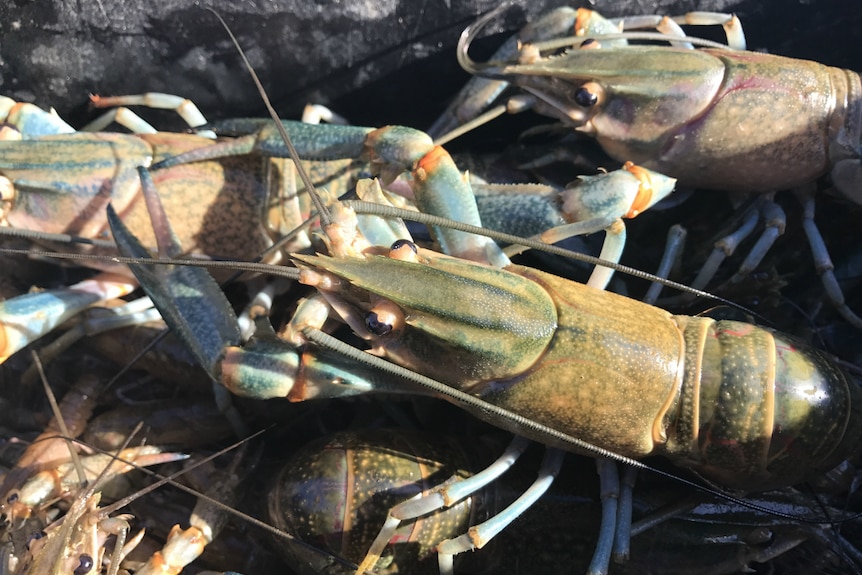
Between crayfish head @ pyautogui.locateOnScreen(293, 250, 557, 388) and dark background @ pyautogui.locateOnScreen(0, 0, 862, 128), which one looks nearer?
crayfish head @ pyautogui.locateOnScreen(293, 250, 557, 388)

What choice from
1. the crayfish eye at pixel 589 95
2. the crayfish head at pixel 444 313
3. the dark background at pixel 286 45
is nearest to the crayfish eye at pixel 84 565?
the crayfish head at pixel 444 313

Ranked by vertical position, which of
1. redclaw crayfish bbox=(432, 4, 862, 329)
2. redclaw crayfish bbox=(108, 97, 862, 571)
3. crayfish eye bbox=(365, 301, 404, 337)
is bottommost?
redclaw crayfish bbox=(108, 97, 862, 571)

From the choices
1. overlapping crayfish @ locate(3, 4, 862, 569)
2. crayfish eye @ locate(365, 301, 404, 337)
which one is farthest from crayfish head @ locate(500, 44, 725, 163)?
crayfish eye @ locate(365, 301, 404, 337)

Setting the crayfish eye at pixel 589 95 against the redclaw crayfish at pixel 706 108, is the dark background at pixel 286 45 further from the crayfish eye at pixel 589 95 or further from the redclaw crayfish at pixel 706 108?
the crayfish eye at pixel 589 95

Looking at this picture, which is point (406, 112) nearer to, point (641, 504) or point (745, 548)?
point (641, 504)

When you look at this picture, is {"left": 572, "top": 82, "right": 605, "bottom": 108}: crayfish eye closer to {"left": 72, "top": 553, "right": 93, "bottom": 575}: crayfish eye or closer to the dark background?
the dark background

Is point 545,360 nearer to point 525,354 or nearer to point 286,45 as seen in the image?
point 525,354

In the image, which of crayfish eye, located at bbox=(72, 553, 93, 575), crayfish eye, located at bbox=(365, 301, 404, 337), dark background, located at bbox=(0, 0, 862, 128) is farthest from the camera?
dark background, located at bbox=(0, 0, 862, 128)
